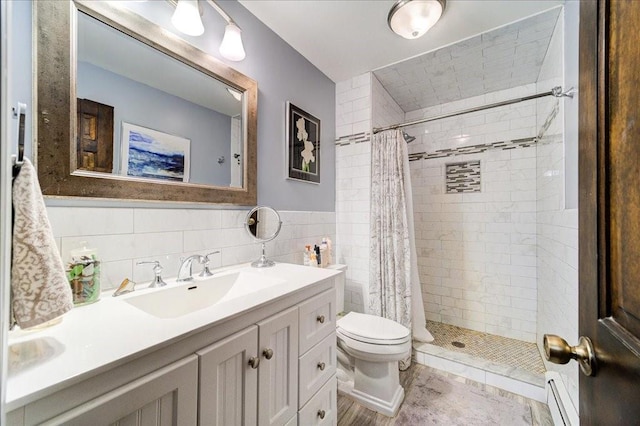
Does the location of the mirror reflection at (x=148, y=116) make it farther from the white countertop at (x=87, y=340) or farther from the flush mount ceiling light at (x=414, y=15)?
the flush mount ceiling light at (x=414, y=15)

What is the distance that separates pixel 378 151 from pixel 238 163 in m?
1.18

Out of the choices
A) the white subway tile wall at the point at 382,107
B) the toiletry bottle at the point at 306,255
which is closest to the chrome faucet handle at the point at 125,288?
the toiletry bottle at the point at 306,255

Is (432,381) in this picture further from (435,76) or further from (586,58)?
(435,76)

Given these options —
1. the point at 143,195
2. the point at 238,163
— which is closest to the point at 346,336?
the point at 238,163

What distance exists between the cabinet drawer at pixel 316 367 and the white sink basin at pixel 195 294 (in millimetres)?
326

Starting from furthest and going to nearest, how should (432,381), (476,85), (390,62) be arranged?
(476,85) < (390,62) < (432,381)

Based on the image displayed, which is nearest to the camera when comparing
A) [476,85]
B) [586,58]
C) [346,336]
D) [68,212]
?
[586,58]

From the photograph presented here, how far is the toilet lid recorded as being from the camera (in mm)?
1516

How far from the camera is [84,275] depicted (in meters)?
0.82

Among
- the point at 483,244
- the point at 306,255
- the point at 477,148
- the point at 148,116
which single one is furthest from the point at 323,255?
the point at 477,148

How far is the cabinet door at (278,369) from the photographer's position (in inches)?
32.9

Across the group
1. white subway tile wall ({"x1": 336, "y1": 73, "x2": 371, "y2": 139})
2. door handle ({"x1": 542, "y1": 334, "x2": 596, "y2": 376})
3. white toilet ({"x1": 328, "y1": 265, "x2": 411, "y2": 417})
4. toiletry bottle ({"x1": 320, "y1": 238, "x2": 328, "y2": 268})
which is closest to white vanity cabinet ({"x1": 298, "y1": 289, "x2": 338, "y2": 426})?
white toilet ({"x1": 328, "y1": 265, "x2": 411, "y2": 417})

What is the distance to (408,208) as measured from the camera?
2.09 meters

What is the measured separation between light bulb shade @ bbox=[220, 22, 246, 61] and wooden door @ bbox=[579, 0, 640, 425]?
4.25 feet
